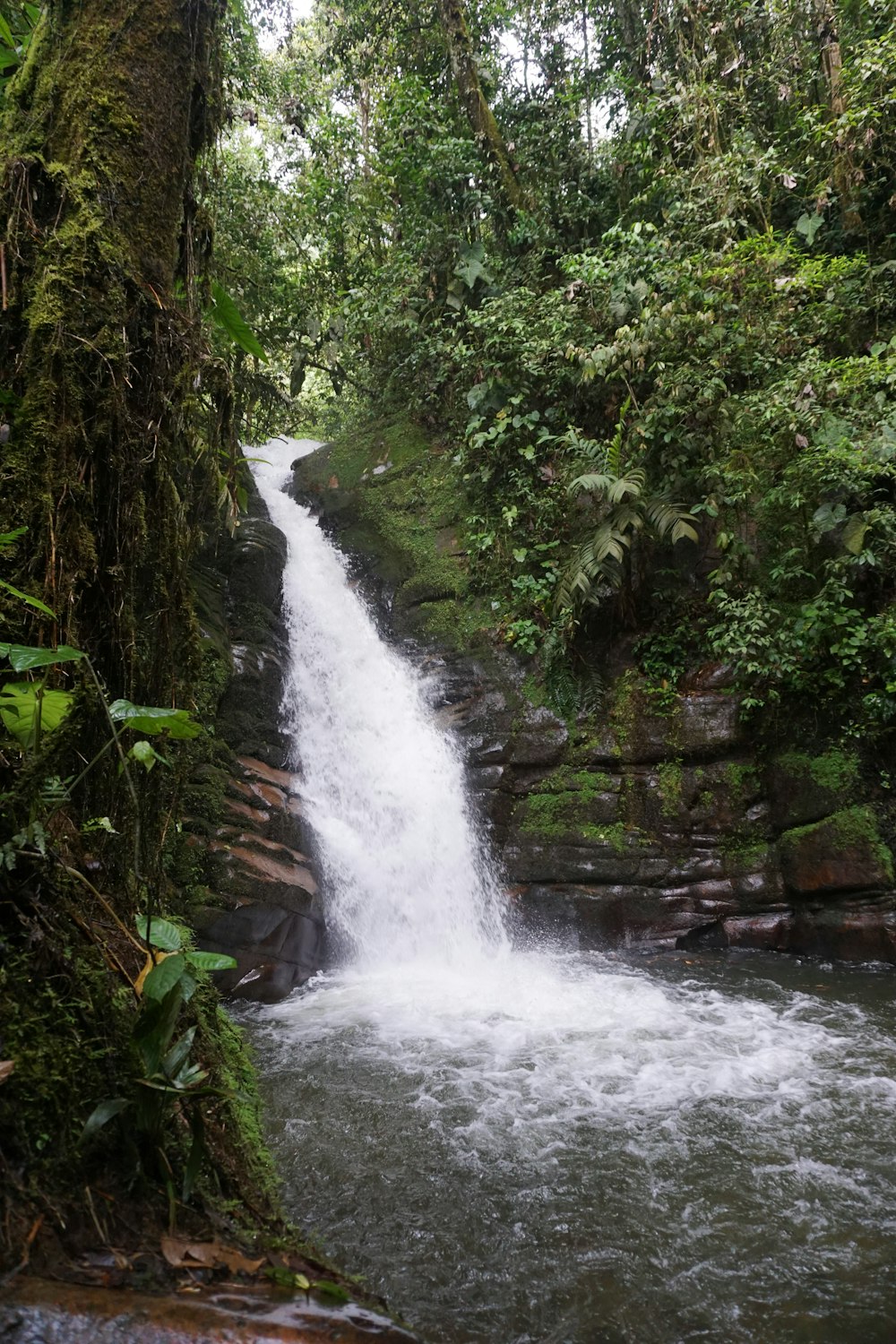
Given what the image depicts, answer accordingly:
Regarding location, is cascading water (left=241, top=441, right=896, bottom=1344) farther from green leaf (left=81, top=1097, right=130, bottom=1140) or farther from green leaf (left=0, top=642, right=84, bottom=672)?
green leaf (left=0, top=642, right=84, bottom=672)

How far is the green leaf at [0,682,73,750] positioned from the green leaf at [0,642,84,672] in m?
0.06

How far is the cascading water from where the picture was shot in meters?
2.66

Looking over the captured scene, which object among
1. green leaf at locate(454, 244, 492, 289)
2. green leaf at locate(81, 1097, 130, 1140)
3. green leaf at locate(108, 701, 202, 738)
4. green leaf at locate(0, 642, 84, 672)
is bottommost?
green leaf at locate(81, 1097, 130, 1140)

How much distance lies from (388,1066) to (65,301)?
4.27 m

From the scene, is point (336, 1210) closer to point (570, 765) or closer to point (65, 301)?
point (65, 301)

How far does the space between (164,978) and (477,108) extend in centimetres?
1272

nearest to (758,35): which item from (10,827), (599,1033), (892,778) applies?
(892,778)

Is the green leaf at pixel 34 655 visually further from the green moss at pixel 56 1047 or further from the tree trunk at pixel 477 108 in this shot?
the tree trunk at pixel 477 108

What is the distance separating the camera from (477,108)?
10.9m

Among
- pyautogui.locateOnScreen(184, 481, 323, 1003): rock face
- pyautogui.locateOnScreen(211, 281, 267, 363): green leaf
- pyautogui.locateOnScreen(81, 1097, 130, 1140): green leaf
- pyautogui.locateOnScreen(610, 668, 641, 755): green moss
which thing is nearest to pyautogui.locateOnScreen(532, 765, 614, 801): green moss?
pyautogui.locateOnScreen(610, 668, 641, 755): green moss

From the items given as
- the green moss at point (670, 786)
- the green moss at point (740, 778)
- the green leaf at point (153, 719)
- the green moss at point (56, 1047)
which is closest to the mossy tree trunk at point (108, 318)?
the green leaf at point (153, 719)

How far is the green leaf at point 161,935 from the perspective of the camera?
1903 millimetres

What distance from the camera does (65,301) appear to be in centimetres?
233

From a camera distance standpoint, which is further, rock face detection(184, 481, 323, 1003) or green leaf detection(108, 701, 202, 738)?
rock face detection(184, 481, 323, 1003)
